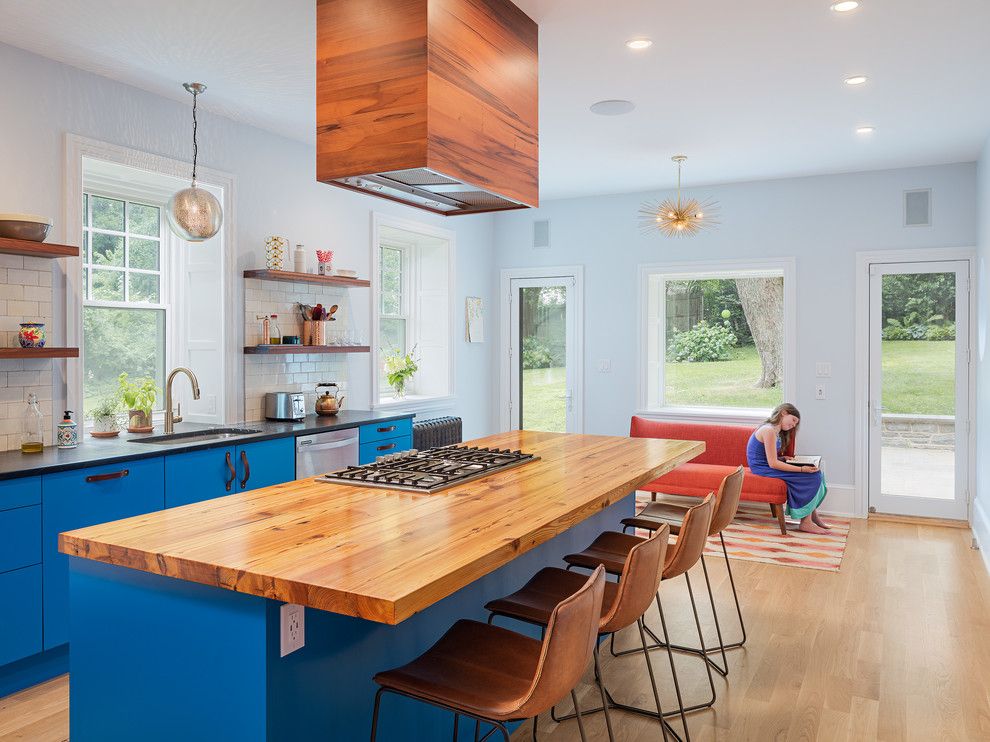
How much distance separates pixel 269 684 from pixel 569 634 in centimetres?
67

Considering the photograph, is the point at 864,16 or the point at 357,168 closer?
the point at 357,168

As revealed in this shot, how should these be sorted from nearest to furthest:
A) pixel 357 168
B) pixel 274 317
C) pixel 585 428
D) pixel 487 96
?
pixel 357 168 < pixel 487 96 < pixel 274 317 < pixel 585 428

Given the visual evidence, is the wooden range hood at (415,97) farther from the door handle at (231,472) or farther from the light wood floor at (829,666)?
the light wood floor at (829,666)

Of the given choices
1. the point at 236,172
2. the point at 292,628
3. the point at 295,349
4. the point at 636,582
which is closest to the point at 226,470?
the point at 295,349

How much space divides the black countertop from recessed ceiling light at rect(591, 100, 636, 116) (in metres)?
2.38

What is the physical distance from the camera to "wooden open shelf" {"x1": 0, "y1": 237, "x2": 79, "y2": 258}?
10.9 feet

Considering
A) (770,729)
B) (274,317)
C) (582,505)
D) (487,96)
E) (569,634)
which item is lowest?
(770,729)

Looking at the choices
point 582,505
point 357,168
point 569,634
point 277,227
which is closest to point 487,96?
point 357,168

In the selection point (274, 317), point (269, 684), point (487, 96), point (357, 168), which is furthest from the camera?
point (274, 317)

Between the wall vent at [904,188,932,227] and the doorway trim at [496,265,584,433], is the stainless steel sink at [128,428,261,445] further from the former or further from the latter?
the wall vent at [904,188,932,227]

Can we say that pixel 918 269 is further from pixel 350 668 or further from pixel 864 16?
pixel 350 668

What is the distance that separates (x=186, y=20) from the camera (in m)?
3.31

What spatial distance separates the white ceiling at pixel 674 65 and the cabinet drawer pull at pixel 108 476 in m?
1.97

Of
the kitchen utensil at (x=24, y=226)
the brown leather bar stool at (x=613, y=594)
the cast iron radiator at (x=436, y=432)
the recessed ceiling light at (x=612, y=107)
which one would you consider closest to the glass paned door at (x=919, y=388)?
the recessed ceiling light at (x=612, y=107)
